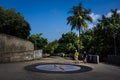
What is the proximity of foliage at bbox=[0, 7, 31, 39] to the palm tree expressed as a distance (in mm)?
11308

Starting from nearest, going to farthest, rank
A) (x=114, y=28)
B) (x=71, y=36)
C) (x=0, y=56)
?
(x=0, y=56)
(x=114, y=28)
(x=71, y=36)

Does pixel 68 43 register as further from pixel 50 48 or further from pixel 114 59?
pixel 114 59

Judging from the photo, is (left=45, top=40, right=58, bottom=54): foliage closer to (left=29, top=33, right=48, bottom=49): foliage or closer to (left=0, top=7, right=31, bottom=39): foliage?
(left=29, top=33, right=48, bottom=49): foliage

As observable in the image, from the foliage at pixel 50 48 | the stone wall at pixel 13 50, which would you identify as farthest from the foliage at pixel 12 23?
the stone wall at pixel 13 50

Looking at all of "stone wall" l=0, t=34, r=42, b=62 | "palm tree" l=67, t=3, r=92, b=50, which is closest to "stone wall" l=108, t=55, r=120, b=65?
"stone wall" l=0, t=34, r=42, b=62

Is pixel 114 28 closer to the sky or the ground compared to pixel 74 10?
closer to the ground

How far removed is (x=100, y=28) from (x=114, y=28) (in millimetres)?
3537

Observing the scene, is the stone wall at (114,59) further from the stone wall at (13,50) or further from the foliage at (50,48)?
the foliage at (50,48)

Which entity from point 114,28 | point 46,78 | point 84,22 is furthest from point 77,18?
point 46,78

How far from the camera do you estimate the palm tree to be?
48594 mm

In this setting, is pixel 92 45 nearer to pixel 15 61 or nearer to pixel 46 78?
pixel 15 61

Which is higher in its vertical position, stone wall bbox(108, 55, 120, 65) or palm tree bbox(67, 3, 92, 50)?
palm tree bbox(67, 3, 92, 50)

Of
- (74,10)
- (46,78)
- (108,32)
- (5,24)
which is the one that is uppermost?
(74,10)

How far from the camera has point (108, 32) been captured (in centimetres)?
3481
